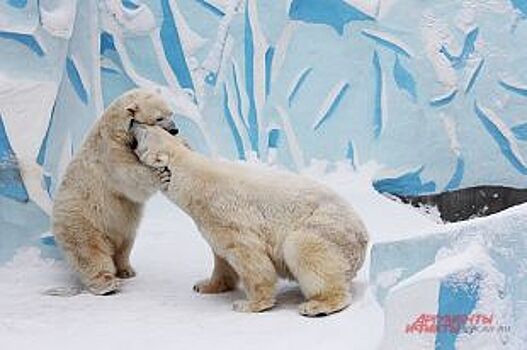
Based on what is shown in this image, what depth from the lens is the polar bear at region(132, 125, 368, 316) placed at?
4215 millimetres

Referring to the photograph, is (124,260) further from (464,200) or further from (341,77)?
(464,200)

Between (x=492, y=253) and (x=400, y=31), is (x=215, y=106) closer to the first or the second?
(x=400, y=31)

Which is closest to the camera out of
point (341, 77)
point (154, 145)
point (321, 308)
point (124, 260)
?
point (321, 308)

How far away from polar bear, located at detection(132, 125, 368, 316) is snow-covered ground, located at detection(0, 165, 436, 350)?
14cm

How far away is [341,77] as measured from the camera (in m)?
7.07

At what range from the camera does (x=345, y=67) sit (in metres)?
7.07

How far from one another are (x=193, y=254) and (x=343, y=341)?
2146 mm

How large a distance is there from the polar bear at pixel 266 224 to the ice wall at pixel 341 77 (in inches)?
93.6

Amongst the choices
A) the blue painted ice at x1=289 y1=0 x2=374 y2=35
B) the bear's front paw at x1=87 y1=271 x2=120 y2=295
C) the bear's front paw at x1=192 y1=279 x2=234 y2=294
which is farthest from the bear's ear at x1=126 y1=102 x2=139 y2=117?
the blue painted ice at x1=289 y1=0 x2=374 y2=35

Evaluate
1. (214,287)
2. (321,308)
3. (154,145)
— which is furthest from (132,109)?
(321,308)

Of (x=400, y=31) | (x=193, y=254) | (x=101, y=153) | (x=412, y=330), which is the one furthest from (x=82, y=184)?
(x=400, y=31)

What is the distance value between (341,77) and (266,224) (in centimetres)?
294

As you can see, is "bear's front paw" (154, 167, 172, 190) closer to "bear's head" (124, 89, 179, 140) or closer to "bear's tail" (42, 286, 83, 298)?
"bear's head" (124, 89, 179, 140)

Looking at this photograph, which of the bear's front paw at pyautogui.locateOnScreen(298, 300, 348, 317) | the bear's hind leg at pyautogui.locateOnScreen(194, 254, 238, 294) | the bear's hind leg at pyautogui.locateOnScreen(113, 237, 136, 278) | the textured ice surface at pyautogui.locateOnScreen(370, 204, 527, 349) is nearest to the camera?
the textured ice surface at pyautogui.locateOnScreen(370, 204, 527, 349)
